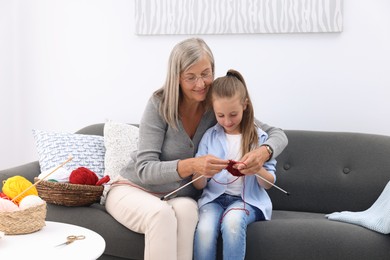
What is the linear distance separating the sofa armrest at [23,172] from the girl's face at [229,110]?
983 millimetres

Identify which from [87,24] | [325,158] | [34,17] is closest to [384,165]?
[325,158]

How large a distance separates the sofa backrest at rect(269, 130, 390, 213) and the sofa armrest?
112cm

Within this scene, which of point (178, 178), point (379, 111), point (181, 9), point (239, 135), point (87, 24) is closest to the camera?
point (178, 178)

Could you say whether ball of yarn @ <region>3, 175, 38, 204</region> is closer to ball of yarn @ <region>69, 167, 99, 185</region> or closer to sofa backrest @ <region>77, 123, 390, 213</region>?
ball of yarn @ <region>69, 167, 99, 185</region>

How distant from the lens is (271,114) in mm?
3166

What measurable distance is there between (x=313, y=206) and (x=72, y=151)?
1161mm

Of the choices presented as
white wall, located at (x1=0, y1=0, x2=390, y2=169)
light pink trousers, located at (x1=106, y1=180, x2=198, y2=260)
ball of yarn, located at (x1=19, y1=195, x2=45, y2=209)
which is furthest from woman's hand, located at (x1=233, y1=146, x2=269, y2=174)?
white wall, located at (x1=0, y1=0, x2=390, y2=169)

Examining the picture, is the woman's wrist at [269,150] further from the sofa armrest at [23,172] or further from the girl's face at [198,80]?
the sofa armrest at [23,172]

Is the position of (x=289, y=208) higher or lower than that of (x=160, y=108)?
lower

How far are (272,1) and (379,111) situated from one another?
756 millimetres

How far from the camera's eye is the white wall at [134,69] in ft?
9.89

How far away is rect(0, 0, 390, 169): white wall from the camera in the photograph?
9.89 ft

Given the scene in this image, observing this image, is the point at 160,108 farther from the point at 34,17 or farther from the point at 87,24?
the point at 34,17

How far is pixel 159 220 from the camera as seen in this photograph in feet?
7.23
